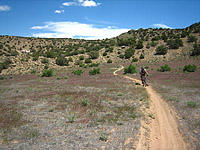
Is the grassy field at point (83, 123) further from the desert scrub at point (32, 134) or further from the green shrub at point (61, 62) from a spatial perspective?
the green shrub at point (61, 62)

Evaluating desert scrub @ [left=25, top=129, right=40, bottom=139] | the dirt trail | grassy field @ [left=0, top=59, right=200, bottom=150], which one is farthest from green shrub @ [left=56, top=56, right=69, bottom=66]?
desert scrub @ [left=25, top=129, right=40, bottom=139]

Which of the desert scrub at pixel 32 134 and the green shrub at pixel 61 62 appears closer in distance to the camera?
the desert scrub at pixel 32 134

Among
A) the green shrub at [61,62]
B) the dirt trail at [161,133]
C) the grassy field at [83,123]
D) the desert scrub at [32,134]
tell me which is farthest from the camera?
the green shrub at [61,62]

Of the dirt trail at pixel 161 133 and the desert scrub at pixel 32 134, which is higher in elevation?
the dirt trail at pixel 161 133

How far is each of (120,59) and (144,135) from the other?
48.3 m

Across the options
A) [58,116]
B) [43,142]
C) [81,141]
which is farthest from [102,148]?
[58,116]

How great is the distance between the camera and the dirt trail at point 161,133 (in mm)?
5661

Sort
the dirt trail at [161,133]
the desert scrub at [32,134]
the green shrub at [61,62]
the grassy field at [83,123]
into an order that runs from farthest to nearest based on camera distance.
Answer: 1. the green shrub at [61,62]
2. the desert scrub at [32,134]
3. the grassy field at [83,123]
4. the dirt trail at [161,133]

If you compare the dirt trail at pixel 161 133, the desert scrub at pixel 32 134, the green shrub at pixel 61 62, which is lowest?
the desert scrub at pixel 32 134

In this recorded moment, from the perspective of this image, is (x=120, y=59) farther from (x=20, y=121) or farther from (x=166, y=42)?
(x=20, y=121)

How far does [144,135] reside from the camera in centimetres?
651

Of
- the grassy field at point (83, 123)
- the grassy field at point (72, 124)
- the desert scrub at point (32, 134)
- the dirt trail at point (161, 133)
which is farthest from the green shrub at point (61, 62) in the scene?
the desert scrub at point (32, 134)

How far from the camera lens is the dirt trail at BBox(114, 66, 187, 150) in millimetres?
5661

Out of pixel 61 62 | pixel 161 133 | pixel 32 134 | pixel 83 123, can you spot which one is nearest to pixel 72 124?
pixel 83 123
